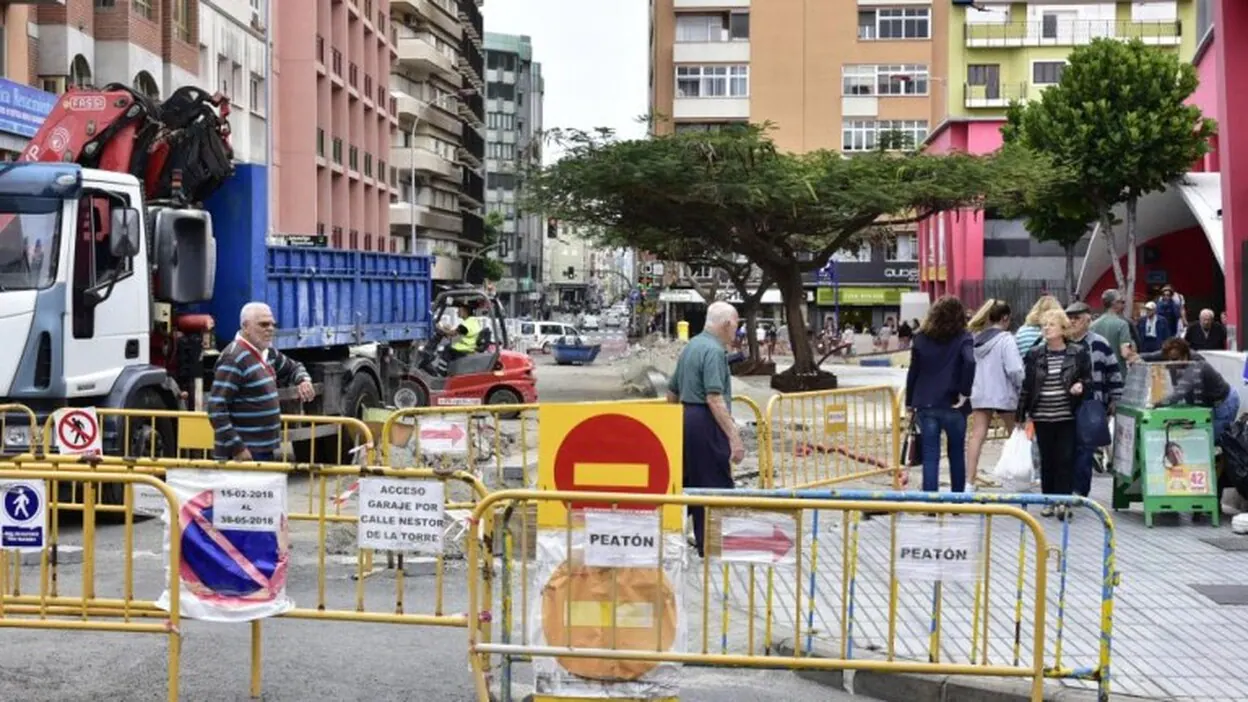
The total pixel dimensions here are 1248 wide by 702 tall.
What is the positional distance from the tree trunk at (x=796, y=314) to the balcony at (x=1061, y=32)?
39150 millimetres

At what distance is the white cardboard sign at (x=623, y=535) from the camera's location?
6.31 meters

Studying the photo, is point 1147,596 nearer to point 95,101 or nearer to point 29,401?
point 29,401

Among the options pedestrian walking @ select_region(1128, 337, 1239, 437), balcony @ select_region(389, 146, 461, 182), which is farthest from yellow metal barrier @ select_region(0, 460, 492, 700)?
balcony @ select_region(389, 146, 461, 182)

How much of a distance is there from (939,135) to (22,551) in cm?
5825

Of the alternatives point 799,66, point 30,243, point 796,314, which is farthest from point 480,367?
point 799,66

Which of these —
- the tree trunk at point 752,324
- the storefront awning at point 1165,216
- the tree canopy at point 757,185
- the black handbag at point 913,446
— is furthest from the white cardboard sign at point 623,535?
the storefront awning at point 1165,216

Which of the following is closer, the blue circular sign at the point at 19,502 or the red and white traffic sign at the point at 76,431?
the blue circular sign at the point at 19,502

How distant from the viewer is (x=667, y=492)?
21.5 ft

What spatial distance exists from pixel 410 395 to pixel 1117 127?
28.9 meters

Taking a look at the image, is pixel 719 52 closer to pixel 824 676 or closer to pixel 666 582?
pixel 824 676

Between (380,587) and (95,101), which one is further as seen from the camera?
(95,101)

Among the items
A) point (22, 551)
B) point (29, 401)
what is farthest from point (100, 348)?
point (22, 551)

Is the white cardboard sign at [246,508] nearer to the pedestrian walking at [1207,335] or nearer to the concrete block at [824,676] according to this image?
the concrete block at [824,676]

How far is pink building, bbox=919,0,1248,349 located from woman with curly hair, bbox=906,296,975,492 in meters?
11.9
